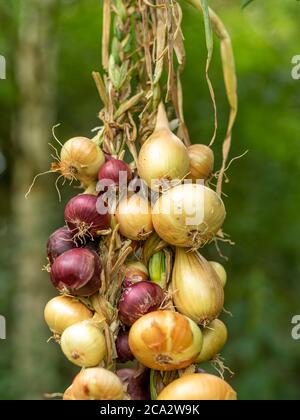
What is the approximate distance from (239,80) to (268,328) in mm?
828

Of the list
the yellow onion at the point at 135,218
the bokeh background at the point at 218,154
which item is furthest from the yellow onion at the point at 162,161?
the bokeh background at the point at 218,154

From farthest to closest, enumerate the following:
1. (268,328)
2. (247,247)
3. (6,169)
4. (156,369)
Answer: (6,169) < (247,247) < (268,328) < (156,369)

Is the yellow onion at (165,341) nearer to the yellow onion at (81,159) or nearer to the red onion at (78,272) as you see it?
the red onion at (78,272)

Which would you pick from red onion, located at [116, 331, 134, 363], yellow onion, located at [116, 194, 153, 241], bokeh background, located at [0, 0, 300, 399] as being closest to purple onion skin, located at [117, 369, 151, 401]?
red onion, located at [116, 331, 134, 363]

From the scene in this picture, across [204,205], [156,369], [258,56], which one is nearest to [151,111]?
[204,205]

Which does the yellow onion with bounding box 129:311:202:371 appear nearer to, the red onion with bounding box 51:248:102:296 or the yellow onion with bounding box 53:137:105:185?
the red onion with bounding box 51:248:102:296

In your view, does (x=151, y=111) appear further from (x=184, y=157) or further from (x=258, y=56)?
(x=258, y=56)

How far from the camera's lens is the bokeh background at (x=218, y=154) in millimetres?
1852

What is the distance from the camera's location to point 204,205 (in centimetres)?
50

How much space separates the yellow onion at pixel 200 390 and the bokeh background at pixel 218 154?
1.30m

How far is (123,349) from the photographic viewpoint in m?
0.52

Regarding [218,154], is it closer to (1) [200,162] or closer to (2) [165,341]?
(1) [200,162]

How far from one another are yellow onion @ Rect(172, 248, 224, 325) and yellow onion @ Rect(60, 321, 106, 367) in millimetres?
80

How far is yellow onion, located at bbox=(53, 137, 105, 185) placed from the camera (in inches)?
21.8
